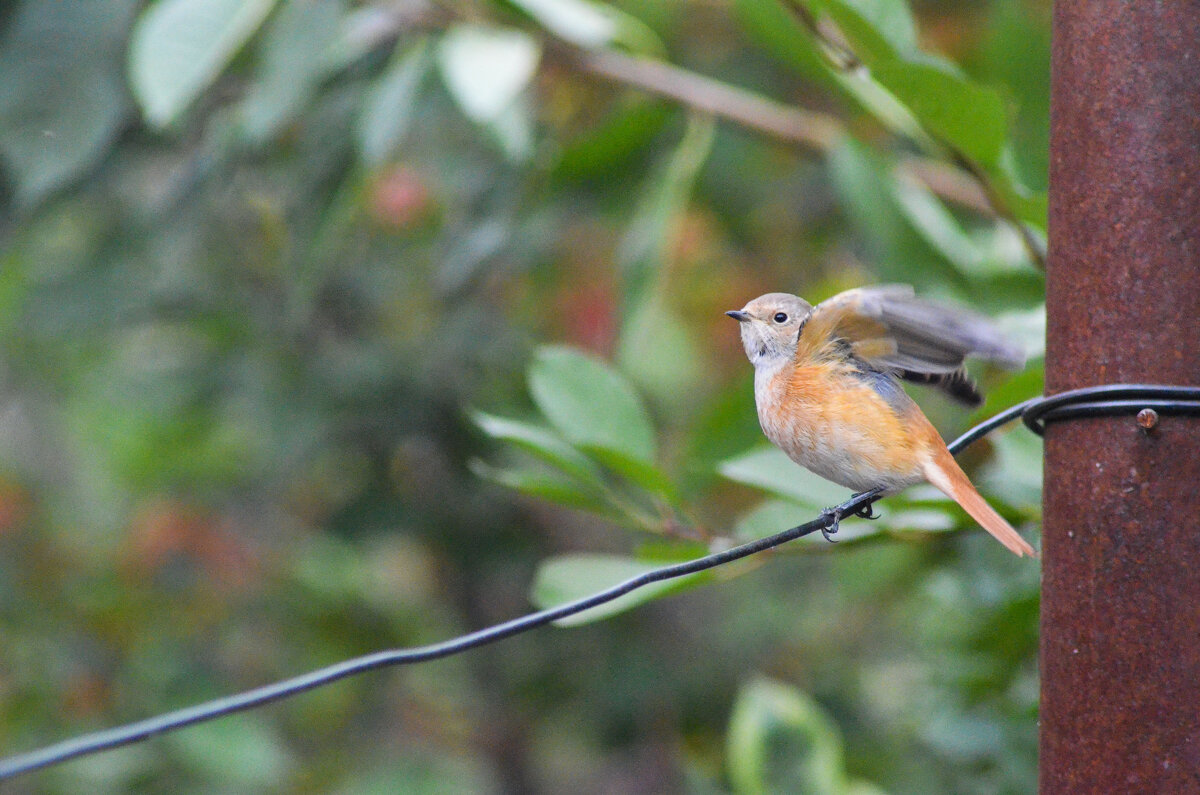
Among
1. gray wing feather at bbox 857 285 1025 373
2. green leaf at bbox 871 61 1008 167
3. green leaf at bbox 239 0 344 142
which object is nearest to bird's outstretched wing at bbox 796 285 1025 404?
gray wing feather at bbox 857 285 1025 373

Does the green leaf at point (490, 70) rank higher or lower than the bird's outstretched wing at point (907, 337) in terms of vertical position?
higher

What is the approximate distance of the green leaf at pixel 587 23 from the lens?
2113 mm

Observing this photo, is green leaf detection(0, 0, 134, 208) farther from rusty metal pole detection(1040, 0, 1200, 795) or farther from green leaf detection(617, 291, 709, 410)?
rusty metal pole detection(1040, 0, 1200, 795)

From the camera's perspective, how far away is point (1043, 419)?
3.82ft

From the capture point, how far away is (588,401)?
5.63 ft

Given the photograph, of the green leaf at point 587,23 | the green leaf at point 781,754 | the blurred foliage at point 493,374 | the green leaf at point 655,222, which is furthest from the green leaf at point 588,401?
the green leaf at point 781,754

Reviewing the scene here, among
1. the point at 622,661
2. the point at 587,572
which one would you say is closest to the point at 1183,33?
the point at 587,572

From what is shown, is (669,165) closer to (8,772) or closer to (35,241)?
(8,772)

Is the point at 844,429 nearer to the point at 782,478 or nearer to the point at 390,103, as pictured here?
the point at 782,478

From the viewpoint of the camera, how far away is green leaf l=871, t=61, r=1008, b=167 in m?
1.46

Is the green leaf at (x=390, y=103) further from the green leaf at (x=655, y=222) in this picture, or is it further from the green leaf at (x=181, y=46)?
the green leaf at (x=655, y=222)

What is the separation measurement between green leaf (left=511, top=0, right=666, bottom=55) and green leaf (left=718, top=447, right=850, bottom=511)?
0.83 meters

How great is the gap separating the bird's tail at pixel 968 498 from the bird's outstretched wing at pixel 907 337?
0.10 meters

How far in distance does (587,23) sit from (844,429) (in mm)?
953
